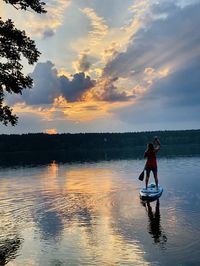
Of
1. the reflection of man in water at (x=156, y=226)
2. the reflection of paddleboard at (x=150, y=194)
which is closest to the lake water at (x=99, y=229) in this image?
the reflection of man in water at (x=156, y=226)

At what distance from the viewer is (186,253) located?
569 inches

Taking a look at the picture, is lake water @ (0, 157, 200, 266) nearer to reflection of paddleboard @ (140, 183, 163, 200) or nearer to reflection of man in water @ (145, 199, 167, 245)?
reflection of man in water @ (145, 199, 167, 245)

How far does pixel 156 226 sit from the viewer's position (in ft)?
61.7

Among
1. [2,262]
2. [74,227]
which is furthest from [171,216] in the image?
[2,262]

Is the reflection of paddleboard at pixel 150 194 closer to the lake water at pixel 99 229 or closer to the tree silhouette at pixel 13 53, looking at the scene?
the lake water at pixel 99 229

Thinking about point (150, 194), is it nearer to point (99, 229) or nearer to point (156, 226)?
point (156, 226)

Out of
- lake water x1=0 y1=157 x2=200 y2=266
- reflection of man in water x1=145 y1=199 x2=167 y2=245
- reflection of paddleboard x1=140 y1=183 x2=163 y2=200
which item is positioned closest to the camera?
lake water x1=0 y1=157 x2=200 y2=266

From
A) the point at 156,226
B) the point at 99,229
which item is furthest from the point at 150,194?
the point at 99,229

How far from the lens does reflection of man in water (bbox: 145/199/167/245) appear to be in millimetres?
16359

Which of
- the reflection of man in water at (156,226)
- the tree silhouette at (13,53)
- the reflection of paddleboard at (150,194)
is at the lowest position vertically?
the reflection of man in water at (156,226)

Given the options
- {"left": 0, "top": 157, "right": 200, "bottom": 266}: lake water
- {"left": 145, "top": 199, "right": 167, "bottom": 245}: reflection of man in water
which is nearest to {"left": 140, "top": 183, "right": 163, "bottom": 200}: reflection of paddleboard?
{"left": 0, "top": 157, "right": 200, "bottom": 266}: lake water

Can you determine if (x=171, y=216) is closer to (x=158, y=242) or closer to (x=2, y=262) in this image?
(x=158, y=242)

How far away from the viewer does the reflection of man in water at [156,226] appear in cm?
1636

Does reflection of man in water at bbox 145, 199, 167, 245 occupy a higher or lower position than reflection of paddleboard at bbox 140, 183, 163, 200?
lower
